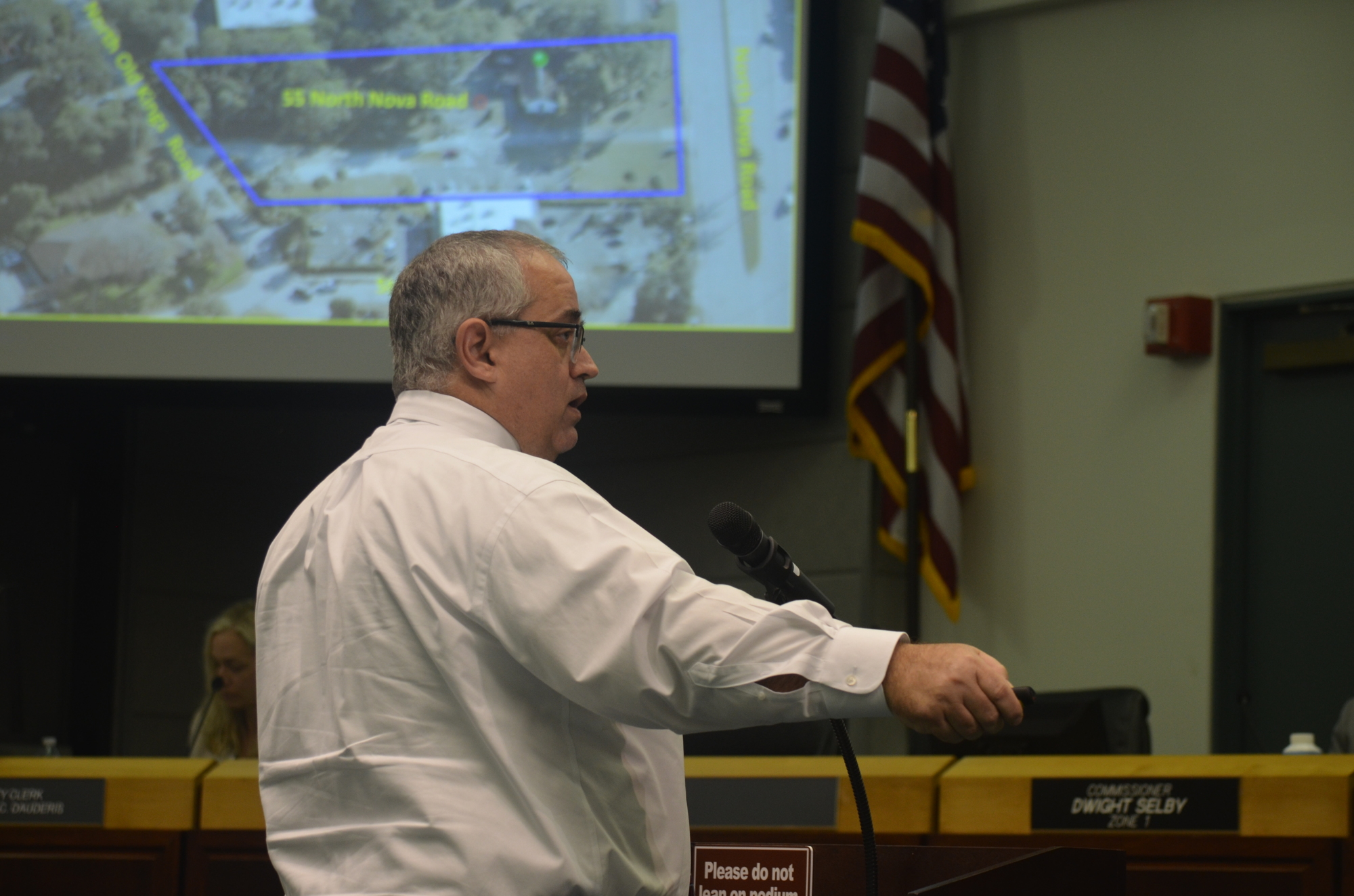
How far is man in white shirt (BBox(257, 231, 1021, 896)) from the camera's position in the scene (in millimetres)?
1227

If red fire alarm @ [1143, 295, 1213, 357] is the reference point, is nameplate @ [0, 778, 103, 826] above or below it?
below

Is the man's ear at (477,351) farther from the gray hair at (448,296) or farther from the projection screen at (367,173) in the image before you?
the projection screen at (367,173)

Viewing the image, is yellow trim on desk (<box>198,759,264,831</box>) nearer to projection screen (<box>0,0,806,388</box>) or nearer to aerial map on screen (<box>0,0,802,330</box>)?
projection screen (<box>0,0,806,388</box>)

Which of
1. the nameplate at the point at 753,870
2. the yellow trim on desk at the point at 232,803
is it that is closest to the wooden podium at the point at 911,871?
the nameplate at the point at 753,870

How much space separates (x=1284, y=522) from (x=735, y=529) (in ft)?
11.7

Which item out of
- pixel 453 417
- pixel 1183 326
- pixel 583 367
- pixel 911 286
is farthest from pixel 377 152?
pixel 453 417

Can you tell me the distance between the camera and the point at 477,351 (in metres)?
1.57

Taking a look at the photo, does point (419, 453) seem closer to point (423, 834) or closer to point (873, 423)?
point (423, 834)

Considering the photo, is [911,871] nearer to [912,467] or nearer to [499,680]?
[499,680]

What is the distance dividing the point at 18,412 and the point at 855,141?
3448mm

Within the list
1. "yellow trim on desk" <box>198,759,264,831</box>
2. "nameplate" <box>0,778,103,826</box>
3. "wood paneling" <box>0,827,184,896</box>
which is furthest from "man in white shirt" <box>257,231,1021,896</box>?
"nameplate" <box>0,778,103,826</box>

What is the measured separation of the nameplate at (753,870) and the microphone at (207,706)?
2.52 meters

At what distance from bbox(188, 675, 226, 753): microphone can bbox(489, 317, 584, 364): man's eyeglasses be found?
8.78ft

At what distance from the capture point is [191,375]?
501cm
